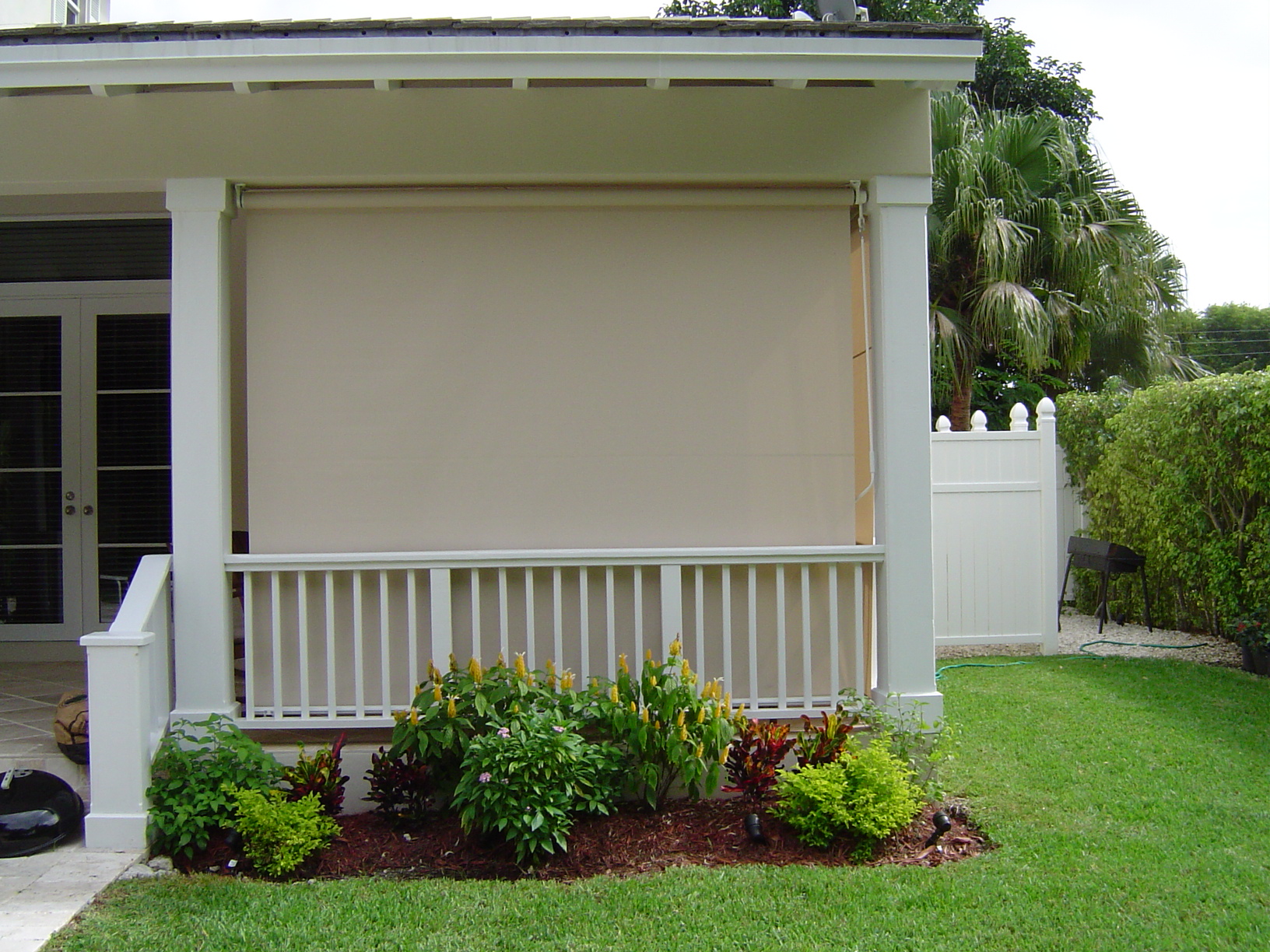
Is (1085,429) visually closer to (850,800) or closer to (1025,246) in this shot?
(1025,246)

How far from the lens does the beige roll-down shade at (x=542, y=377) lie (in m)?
4.22

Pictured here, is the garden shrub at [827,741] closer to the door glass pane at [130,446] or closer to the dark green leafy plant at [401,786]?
the dark green leafy plant at [401,786]

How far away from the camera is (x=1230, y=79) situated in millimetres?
21141

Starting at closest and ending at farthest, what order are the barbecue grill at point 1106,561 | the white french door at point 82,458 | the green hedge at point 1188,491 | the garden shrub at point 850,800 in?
1. the garden shrub at point 850,800
2. the white french door at point 82,458
3. the green hedge at point 1188,491
4. the barbecue grill at point 1106,561

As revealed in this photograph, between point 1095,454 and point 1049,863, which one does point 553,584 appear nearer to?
point 1049,863

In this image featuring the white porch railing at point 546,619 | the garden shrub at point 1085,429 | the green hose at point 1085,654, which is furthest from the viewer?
the garden shrub at point 1085,429

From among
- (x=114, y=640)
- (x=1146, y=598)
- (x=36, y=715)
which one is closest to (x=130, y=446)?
(x=36, y=715)

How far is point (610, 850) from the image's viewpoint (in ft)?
11.9

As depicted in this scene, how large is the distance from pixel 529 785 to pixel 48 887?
162 centimetres

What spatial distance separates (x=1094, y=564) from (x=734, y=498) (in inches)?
195

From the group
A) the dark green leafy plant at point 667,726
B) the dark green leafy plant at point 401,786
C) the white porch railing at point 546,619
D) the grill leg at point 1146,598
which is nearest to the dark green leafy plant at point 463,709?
the dark green leafy plant at point 401,786

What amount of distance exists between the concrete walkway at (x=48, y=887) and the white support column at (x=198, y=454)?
0.65 meters

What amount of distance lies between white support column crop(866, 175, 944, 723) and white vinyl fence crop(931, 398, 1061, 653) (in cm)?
324

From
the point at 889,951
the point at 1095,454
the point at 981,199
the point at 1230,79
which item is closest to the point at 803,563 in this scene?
the point at 889,951
